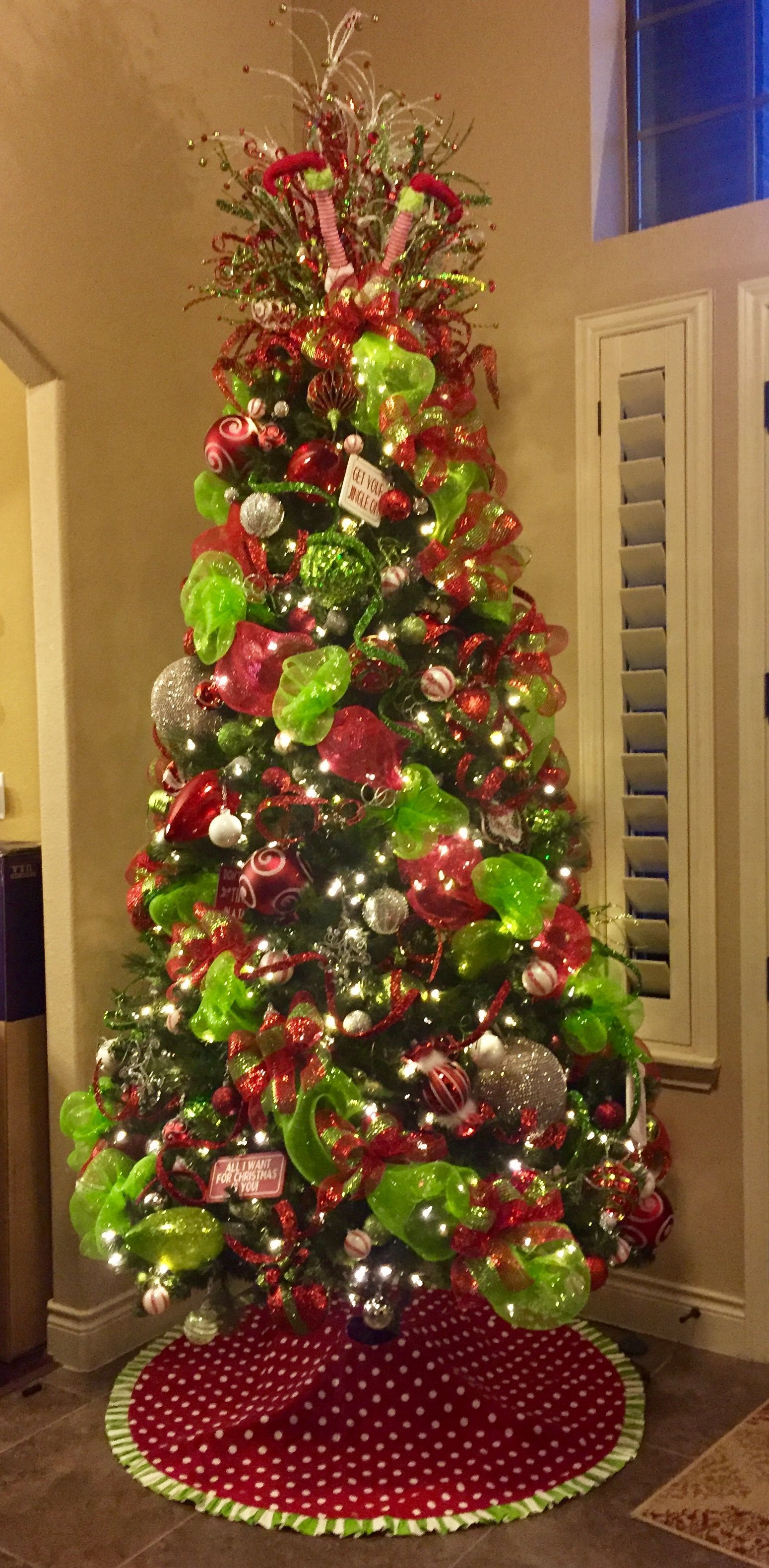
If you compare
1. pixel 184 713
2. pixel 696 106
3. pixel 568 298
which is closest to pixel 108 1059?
pixel 184 713

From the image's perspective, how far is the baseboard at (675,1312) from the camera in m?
2.57

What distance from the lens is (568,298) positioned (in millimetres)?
2713

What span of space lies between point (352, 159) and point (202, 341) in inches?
28.3

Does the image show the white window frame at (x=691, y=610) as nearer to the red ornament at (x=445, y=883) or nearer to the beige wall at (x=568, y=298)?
the beige wall at (x=568, y=298)

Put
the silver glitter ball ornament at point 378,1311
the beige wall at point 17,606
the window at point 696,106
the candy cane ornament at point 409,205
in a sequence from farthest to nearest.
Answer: the beige wall at point 17,606
the window at point 696,106
the candy cane ornament at point 409,205
the silver glitter ball ornament at point 378,1311

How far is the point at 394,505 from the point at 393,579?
5.3 inches

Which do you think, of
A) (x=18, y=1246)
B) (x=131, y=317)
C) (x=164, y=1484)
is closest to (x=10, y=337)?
(x=131, y=317)

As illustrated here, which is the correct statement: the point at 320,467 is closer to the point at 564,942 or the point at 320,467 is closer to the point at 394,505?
the point at 394,505

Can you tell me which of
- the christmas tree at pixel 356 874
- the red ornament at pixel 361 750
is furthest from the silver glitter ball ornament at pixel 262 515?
the red ornament at pixel 361 750

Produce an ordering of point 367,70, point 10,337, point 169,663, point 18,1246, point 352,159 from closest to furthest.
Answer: point 352,159
point 10,337
point 18,1246
point 169,663
point 367,70

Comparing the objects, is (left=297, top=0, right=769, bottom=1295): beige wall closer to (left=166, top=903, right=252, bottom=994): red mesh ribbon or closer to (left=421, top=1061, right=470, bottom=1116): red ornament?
(left=421, top=1061, right=470, bottom=1116): red ornament

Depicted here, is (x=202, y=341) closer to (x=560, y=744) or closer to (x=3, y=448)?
(x=3, y=448)

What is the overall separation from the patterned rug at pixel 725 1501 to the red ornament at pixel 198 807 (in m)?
1.36

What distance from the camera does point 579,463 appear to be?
270 centimetres
